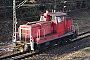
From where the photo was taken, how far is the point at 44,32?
1705cm

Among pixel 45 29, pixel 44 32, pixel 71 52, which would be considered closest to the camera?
pixel 71 52

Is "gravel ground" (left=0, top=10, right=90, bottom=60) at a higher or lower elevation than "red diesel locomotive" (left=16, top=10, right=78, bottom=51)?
lower

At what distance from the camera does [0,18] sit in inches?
936

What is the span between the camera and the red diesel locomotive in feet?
53.0

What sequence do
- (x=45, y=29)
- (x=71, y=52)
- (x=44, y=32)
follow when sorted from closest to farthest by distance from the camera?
1. (x=71, y=52)
2. (x=44, y=32)
3. (x=45, y=29)

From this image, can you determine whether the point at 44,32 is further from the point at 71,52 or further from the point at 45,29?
the point at 71,52

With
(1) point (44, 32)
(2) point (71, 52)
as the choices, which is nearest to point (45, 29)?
(1) point (44, 32)

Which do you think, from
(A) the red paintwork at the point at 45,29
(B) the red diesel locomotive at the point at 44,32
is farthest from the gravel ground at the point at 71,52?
(A) the red paintwork at the point at 45,29

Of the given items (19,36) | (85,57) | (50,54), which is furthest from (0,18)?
(85,57)

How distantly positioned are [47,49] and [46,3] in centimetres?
1492

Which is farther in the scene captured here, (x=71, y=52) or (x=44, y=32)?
(x=44, y=32)

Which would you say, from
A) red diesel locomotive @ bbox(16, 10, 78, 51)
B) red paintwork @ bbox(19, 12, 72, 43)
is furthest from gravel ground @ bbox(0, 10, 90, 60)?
red paintwork @ bbox(19, 12, 72, 43)

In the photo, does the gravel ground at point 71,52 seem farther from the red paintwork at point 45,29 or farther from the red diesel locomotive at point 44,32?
the red paintwork at point 45,29

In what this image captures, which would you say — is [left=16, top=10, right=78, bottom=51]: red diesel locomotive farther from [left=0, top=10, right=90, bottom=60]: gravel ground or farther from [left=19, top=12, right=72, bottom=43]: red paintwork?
[left=0, top=10, right=90, bottom=60]: gravel ground
